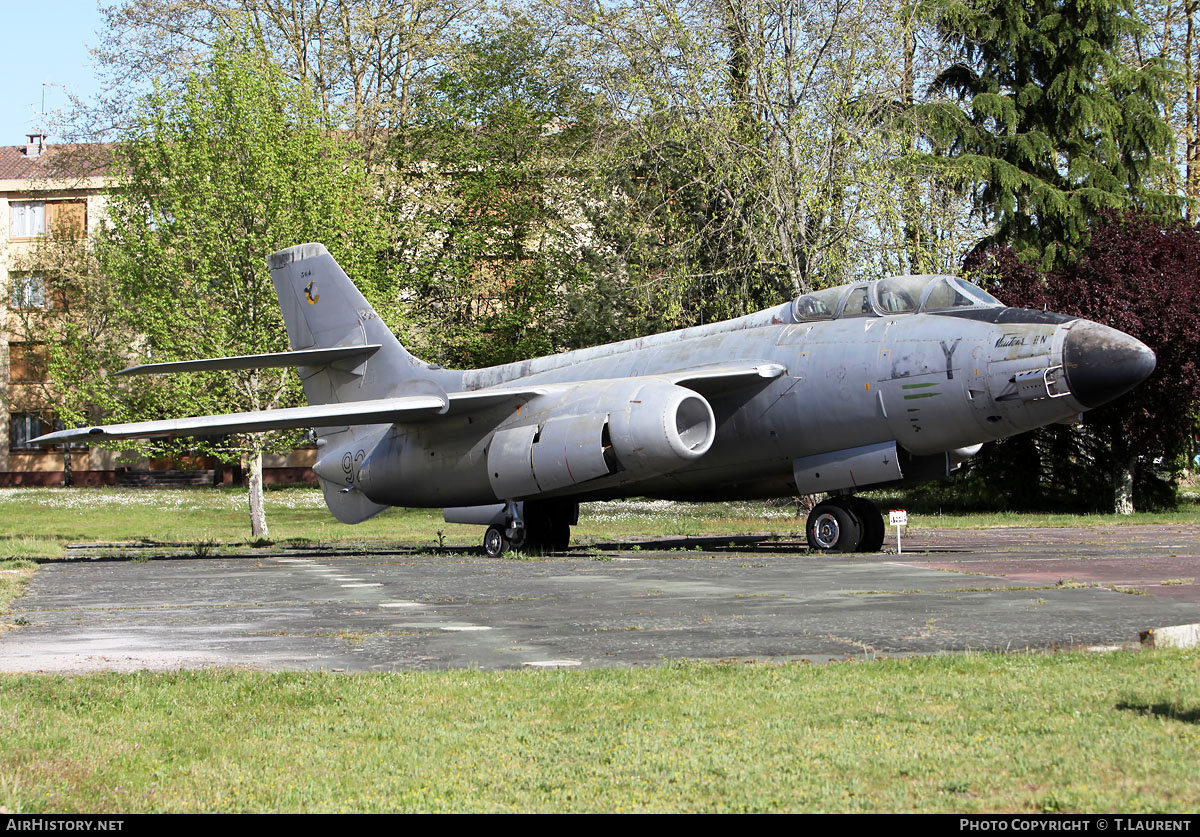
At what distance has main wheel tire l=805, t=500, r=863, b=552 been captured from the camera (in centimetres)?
1675

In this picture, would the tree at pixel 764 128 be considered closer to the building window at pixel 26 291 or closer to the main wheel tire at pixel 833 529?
the main wheel tire at pixel 833 529

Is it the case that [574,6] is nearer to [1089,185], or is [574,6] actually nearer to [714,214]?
[714,214]

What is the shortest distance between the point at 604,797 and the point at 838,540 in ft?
42.5

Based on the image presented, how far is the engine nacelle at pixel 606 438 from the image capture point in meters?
16.2

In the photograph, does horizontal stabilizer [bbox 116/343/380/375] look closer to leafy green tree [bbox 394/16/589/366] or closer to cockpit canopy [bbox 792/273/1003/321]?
cockpit canopy [bbox 792/273/1003/321]

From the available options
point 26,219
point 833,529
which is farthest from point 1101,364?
point 26,219

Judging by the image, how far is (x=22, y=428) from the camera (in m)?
61.4

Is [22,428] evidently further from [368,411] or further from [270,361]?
[368,411]

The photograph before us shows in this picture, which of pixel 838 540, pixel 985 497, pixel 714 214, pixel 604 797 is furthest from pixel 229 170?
pixel 604 797

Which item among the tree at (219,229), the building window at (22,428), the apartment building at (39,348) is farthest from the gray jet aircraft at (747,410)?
the building window at (22,428)

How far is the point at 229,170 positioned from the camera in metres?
Result: 28.7

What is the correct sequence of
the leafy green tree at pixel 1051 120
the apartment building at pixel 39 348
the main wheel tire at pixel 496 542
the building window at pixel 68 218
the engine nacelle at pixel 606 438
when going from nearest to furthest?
the engine nacelle at pixel 606 438 < the main wheel tire at pixel 496 542 < the leafy green tree at pixel 1051 120 < the apartment building at pixel 39 348 < the building window at pixel 68 218

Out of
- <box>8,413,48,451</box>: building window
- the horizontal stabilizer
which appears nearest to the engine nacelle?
the horizontal stabilizer

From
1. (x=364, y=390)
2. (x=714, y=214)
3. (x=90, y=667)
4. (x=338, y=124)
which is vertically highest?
(x=338, y=124)
